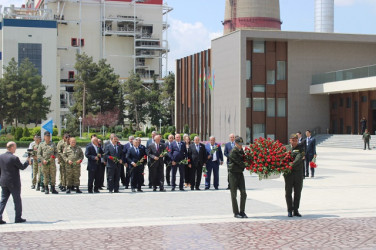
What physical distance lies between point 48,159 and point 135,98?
76.8 metres

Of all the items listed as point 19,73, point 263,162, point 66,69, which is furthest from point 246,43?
point 66,69

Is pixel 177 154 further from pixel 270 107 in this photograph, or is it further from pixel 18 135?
pixel 18 135

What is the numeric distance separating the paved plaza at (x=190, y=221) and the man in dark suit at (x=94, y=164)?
480 millimetres

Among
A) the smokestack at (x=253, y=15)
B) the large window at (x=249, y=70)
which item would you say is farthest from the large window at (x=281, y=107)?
the smokestack at (x=253, y=15)

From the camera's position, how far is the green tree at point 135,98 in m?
93.6

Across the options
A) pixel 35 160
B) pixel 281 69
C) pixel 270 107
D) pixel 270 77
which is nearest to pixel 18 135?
pixel 270 107

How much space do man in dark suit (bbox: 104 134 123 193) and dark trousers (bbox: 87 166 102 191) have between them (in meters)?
0.41

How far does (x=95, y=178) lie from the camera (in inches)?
728

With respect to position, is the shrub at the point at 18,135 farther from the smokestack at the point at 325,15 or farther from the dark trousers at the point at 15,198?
the dark trousers at the point at 15,198

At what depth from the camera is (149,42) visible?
11662 centimetres

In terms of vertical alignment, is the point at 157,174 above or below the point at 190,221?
above

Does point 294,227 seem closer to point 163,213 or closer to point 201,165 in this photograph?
point 163,213

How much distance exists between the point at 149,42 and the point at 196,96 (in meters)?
46.0

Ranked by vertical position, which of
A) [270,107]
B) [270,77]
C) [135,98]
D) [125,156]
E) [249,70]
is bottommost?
[125,156]
